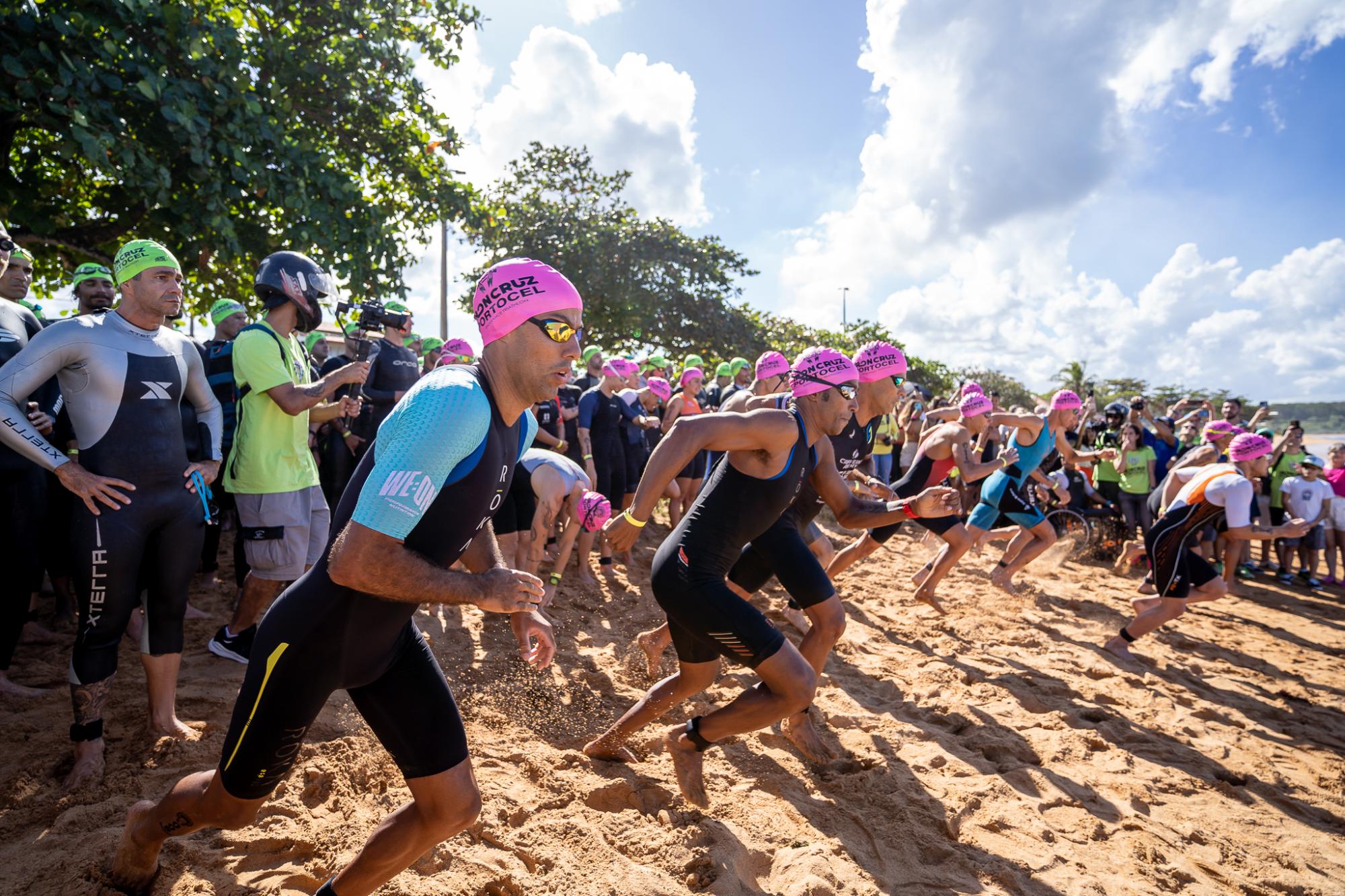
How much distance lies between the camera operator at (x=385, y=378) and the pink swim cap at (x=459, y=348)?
103 centimetres

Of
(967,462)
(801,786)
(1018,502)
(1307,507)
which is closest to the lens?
(801,786)

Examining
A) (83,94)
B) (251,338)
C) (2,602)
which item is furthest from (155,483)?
A: (83,94)

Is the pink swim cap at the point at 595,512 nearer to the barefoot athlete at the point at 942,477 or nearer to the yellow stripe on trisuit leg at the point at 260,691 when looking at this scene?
the yellow stripe on trisuit leg at the point at 260,691

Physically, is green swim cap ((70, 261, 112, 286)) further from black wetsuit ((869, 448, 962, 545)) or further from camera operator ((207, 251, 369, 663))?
black wetsuit ((869, 448, 962, 545))

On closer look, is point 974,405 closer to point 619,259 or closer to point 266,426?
point 266,426

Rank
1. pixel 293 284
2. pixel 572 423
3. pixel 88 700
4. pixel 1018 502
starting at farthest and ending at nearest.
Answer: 1. pixel 572 423
2. pixel 1018 502
3. pixel 293 284
4. pixel 88 700

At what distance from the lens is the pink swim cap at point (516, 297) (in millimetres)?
2088

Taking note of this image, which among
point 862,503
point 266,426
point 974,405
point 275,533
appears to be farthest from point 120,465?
point 974,405

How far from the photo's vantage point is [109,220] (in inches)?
303

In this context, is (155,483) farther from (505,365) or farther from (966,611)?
(966,611)

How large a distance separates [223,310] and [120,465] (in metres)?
3.03

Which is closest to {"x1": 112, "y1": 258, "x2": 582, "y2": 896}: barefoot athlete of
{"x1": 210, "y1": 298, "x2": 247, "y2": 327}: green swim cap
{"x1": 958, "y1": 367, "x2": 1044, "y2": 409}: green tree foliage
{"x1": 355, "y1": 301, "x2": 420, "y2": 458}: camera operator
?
{"x1": 355, "y1": 301, "x2": 420, "y2": 458}: camera operator

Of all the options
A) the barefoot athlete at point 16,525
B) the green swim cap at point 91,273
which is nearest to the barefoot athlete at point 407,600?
the barefoot athlete at point 16,525

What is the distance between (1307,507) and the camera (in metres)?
9.59
